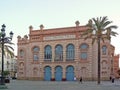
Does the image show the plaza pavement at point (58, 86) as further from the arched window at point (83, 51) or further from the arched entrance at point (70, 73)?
the arched entrance at point (70, 73)

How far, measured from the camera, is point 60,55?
83938mm

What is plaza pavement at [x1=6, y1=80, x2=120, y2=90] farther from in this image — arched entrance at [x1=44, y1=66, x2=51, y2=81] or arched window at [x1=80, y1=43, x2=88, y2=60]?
arched entrance at [x1=44, y1=66, x2=51, y2=81]

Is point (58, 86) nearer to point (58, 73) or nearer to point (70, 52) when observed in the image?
point (70, 52)

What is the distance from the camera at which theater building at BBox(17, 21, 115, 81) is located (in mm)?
79125

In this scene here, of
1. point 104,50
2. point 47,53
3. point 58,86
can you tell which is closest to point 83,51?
point 104,50

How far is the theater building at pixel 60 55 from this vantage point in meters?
79.1

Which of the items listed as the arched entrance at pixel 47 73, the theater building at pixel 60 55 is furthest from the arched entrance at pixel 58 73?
the arched entrance at pixel 47 73

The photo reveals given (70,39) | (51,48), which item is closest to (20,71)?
(51,48)

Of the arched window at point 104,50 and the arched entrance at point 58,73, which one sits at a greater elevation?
the arched window at point 104,50

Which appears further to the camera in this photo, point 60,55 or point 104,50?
point 60,55

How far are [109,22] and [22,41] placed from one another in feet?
131

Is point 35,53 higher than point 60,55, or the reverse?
point 35,53

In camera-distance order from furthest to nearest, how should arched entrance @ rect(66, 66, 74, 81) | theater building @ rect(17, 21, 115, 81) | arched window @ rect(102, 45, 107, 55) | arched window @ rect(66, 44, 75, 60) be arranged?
arched window @ rect(66, 44, 75, 60), arched entrance @ rect(66, 66, 74, 81), theater building @ rect(17, 21, 115, 81), arched window @ rect(102, 45, 107, 55)

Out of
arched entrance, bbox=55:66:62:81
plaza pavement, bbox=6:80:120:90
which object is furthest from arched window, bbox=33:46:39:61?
plaza pavement, bbox=6:80:120:90
